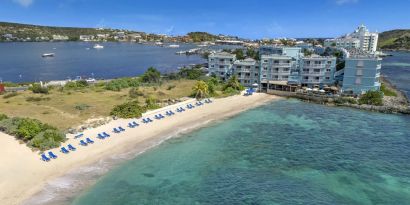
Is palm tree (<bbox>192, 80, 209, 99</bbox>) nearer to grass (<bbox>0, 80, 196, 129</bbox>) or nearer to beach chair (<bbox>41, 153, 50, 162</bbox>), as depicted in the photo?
grass (<bbox>0, 80, 196, 129</bbox>)

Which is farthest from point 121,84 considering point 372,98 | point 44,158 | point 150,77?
point 372,98

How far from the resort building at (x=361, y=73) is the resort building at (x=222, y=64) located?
30.0m

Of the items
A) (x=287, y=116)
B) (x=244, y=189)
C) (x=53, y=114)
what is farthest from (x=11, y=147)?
(x=287, y=116)

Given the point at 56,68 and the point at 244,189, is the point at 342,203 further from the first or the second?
the point at 56,68

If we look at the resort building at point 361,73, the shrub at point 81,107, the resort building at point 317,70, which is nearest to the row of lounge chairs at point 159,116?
the shrub at point 81,107

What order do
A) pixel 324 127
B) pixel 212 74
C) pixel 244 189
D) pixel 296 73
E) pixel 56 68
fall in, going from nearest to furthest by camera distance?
pixel 244 189 < pixel 324 127 < pixel 296 73 < pixel 212 74 < pixel 56 68

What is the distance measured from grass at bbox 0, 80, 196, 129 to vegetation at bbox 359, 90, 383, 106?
126 feet

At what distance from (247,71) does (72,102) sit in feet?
142

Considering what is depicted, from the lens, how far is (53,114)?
54.9 meters

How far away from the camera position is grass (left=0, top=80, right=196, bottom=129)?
53531 millimetres

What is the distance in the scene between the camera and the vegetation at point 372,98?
66.2m

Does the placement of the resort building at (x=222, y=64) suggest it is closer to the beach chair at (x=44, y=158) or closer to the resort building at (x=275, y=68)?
the resort building at (x=275, y=68)

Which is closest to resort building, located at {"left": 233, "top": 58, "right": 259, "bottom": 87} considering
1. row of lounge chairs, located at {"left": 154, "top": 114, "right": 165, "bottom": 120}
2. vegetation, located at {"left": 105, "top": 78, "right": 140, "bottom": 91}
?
vegetation, located at {"left": 105, "top": 78, "right": 140, "bottom": 91}

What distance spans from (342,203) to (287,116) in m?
31.2
